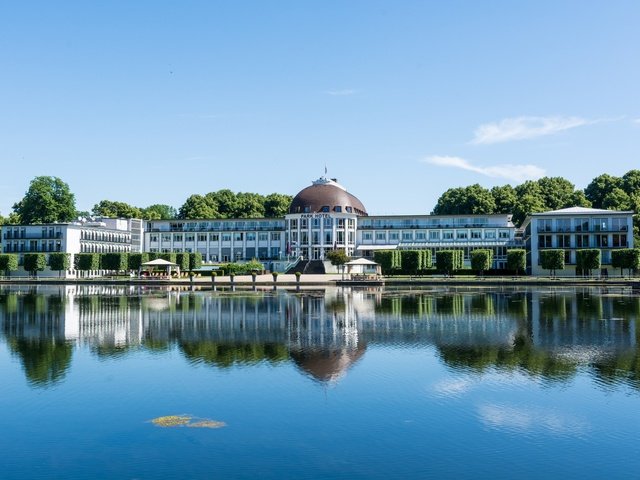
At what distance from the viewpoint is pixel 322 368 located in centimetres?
2039

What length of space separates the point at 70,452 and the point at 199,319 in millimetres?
21518

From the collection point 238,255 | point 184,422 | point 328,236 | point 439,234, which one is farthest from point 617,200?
point 184,422

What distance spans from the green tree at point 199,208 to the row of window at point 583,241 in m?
66.6

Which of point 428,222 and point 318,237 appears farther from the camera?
point 428,222

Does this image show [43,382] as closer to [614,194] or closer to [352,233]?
[352,233]

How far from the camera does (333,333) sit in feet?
93.0

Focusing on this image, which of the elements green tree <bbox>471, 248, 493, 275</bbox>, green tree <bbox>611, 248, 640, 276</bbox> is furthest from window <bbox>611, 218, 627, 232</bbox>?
green tree <bbox>471, 248, 493, 275</bbox>

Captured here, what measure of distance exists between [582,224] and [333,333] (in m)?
73.1

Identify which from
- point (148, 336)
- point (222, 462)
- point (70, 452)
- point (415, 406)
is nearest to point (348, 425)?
point (415, 406)

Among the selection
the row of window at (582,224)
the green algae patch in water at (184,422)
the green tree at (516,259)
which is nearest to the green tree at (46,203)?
the green tree at (516,259)

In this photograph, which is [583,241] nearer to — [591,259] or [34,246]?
[591,259]

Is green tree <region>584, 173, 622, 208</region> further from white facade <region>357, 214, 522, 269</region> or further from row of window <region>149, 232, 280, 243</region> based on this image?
row of window <region>149, 232, 280, 243</region>

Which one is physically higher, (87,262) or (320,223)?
(320,223)

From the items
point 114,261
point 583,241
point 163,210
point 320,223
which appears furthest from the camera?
point 163,210
